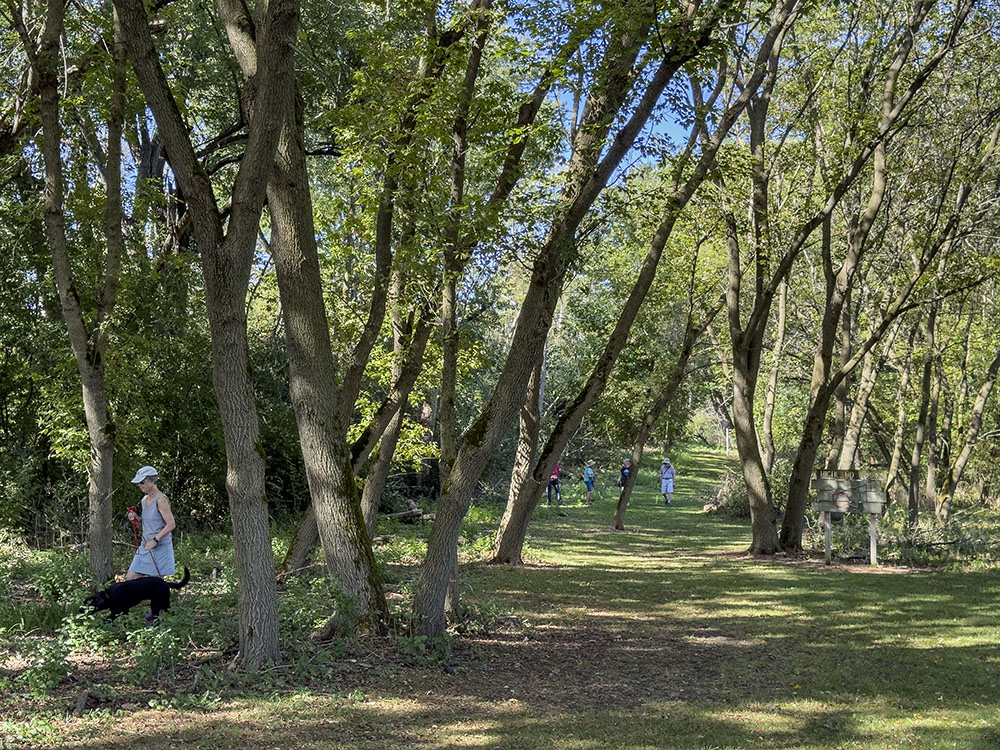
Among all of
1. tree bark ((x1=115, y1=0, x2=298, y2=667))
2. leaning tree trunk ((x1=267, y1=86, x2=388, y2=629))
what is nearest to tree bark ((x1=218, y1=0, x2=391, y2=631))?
leaning tree trunk ((x1=267, y1=86, x2=388, y2=629))

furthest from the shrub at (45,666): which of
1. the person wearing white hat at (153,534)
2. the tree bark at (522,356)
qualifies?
the tree bark at (522,356)

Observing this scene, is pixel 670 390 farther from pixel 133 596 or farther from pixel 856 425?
pixel 133 596

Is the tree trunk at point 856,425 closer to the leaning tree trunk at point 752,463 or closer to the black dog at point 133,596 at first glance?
the leaning tree trunk at point 752,463

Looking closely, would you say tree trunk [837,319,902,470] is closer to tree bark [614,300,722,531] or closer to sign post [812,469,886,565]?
sign post [812,469,886,565]

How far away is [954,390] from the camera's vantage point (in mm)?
27797

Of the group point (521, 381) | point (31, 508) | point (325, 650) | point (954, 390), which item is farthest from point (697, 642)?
point (954, 390)

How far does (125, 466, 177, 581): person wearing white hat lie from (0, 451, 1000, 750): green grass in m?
0.47

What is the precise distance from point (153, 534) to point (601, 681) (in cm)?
439

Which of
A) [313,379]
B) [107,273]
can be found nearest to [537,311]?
[313,379]

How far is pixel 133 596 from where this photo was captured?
816 centimetres

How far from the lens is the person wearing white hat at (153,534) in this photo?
853 cm

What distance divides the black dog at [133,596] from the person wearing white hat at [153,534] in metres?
0.24

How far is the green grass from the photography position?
6051mm

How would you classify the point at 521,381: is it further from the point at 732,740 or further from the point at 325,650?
the point at 732,740
